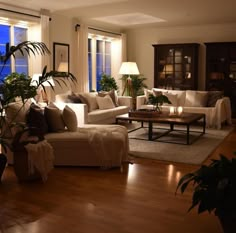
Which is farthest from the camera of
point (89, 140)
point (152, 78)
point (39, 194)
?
point (152, 78)

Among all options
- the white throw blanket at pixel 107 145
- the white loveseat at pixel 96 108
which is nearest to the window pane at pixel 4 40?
the white loveseat at pixel 96 108

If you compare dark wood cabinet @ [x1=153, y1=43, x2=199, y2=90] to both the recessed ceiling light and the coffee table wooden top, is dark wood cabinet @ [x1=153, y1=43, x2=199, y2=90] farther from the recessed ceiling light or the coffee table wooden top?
the coffee table wooden top

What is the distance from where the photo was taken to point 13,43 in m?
6.88

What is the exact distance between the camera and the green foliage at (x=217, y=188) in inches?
94.1

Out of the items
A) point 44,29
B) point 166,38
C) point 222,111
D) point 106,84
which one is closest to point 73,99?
point 44,29

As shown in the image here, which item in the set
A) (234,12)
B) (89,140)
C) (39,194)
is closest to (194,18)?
(234,12)

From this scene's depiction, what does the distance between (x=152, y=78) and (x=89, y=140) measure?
589 cm

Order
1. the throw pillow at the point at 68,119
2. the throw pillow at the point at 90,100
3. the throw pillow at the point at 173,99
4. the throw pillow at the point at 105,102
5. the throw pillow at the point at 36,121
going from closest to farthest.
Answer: the throw pillow at the point at 36,121, the throw pillow at the point at 68,119, the throw pillow at the point at 90,100, the throw pillow at the point at 105,102, the throw pillow at the point at 173,99

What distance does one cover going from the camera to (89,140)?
4.51 metres

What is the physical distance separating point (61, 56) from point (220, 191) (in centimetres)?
588

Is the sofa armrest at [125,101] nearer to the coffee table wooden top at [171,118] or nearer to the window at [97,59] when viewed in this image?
the window at [97,59]

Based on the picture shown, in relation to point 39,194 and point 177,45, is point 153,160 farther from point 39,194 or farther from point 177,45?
point 177,45

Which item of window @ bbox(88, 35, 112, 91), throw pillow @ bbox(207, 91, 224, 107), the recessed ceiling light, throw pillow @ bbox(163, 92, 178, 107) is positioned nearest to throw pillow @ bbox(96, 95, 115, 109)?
window @ bbox(88, 35, 112, 91)

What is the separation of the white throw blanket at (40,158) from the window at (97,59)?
517 cm
